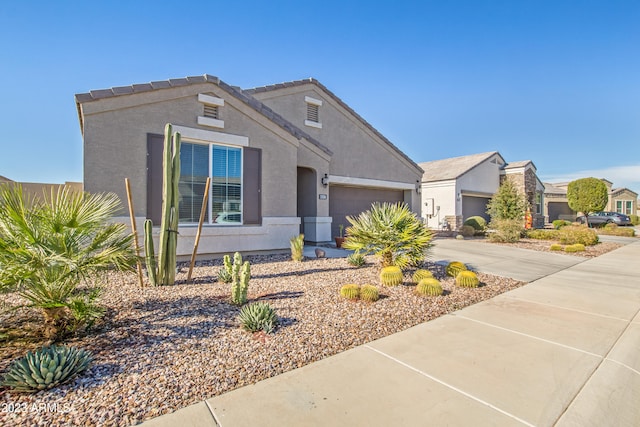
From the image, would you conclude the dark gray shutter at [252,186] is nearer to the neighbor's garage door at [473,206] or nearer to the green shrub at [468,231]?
the green shrub at [468,231]

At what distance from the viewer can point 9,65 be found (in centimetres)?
862

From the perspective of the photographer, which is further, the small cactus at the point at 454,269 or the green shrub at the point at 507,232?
the green shrub at the point at 507,232

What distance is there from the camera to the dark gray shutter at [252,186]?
9.21m

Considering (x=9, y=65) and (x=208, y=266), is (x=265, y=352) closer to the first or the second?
(x=208, y=266)

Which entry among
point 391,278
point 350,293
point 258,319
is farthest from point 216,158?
point 258,319

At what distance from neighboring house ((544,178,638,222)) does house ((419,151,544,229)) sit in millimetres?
10570

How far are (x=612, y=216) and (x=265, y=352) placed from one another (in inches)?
1515

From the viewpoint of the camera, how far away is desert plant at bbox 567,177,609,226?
2475 centimetres

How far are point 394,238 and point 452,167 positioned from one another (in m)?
18.6

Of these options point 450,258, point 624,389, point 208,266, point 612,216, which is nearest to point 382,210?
point 450,258

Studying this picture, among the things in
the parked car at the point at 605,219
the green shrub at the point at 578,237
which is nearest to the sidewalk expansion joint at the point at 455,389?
the green shrub at the point at 578,237

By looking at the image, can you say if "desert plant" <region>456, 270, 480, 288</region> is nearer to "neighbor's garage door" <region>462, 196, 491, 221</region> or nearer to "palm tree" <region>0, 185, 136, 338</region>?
"palm tree" <region>0, 185, 136, 338</region>

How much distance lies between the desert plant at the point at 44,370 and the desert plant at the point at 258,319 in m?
1.64

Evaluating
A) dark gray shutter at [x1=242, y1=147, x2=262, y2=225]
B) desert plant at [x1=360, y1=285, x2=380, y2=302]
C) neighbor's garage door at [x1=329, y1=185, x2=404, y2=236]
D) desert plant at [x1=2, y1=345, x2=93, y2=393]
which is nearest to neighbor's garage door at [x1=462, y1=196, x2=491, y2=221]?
neighbor's garage door at [x1=329, y1=185, x2=404, y2=236]
